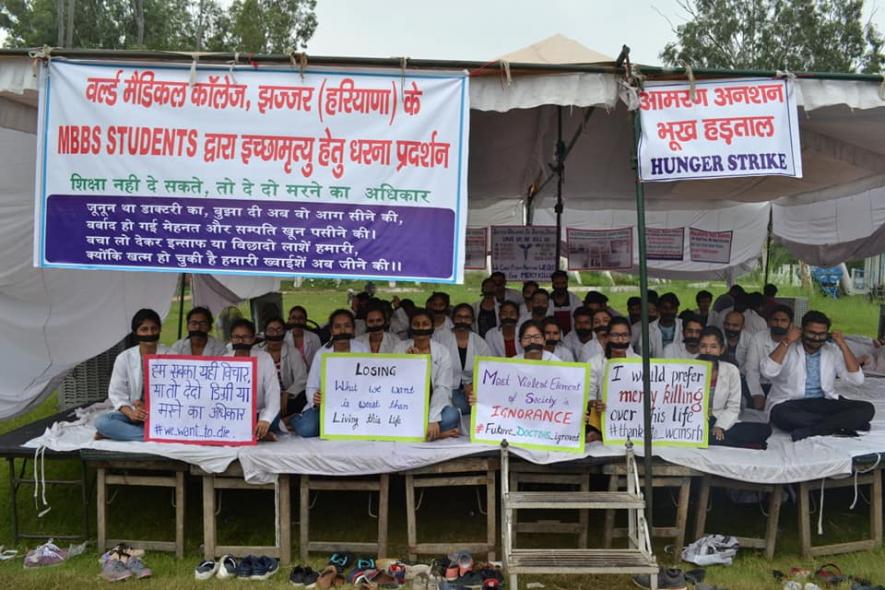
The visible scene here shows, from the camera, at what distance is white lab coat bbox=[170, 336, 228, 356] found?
4777 millimetres

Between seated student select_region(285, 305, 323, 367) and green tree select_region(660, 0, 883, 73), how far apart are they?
22423 millimetres

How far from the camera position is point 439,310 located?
6031 millimetres

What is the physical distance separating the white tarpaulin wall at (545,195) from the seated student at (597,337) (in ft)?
5.55

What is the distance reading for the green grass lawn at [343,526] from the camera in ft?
12.6

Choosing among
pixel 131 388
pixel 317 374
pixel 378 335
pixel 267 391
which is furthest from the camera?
pixel 378 335

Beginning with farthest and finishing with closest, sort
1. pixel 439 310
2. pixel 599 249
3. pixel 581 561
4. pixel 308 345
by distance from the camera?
pixel 599 249, pixel 439 310, pixel 308 345, pixel 581 561

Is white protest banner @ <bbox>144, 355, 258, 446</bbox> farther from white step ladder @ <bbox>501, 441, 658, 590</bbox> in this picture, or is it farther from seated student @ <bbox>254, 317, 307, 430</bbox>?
white step ladder @ <bbox>501, 441, 658, 590</bbox>

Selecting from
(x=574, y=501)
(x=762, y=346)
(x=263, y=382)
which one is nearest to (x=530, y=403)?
(x=574, y=501)

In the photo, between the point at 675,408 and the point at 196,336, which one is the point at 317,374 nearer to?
the point at 196,336

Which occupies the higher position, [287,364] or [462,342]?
[462,342]

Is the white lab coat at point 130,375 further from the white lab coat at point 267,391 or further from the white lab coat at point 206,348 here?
the white lab coat at point 267,391

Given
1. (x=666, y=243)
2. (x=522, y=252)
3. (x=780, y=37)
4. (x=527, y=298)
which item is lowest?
(x=527, y=298)

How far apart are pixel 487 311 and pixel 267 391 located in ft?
10.5

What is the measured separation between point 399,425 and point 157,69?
2.55m
